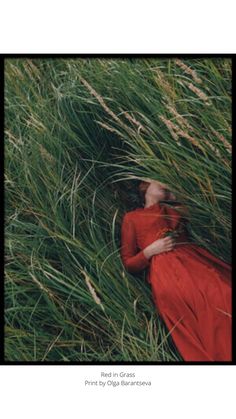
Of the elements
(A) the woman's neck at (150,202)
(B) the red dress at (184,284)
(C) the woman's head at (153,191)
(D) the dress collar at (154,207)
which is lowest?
(B) the red dress at (184,284)

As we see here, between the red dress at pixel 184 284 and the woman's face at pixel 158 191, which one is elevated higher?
the woman's face at pixel 158 191

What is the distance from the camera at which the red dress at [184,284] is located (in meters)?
2.14

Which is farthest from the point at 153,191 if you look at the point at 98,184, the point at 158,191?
the point at 98,184

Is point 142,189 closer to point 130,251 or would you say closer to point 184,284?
point 130,251

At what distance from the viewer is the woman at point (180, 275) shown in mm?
2143

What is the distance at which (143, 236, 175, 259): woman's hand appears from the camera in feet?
7.16

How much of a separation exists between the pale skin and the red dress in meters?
0.01

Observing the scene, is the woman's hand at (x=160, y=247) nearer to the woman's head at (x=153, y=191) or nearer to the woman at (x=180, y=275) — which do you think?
the woman at (x=180, y=275)

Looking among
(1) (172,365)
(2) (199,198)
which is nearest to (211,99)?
(2) (199,198)

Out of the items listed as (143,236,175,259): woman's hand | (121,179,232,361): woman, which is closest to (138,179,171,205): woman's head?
Result: (121,179,232,361): woman

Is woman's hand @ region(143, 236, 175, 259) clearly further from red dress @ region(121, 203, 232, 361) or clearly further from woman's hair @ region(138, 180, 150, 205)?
woman's hair @ region(138, 180, 150, 205)

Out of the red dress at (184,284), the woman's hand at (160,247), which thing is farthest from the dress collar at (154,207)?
the woman's hand at (160,247)

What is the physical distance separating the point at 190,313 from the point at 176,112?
647mm

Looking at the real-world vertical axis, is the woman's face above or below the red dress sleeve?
above
